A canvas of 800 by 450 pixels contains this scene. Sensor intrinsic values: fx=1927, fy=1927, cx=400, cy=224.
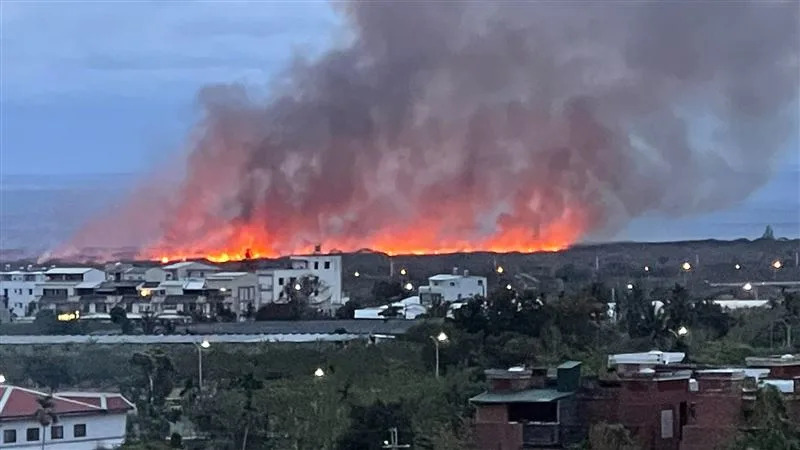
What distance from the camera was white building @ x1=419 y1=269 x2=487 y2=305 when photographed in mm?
46531

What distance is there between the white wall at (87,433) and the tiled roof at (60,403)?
0.09m

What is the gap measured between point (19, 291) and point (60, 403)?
27.5 metres

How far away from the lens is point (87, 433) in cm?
2331

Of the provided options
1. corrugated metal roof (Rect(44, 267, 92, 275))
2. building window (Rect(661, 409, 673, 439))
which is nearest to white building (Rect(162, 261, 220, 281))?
corrugated metal roof (Rect(44, 267, 92, 275))

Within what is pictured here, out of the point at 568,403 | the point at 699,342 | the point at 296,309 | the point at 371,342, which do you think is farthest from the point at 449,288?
the point at 568,403

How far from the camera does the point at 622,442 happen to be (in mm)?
17984

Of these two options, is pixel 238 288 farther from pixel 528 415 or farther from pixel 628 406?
pixel 628 406

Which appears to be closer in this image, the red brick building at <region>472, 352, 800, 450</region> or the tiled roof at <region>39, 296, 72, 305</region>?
the red brick building at <region>472, 352, 800, 450</region>

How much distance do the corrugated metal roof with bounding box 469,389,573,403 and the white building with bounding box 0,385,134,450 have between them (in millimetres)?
5939

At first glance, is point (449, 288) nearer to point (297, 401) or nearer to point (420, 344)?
point (420, 344)

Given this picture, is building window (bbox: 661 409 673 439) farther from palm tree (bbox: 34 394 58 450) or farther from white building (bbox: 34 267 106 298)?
white building (bbox: 34 267 106 298)

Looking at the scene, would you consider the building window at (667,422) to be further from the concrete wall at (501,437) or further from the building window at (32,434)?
the building window at (32,434)

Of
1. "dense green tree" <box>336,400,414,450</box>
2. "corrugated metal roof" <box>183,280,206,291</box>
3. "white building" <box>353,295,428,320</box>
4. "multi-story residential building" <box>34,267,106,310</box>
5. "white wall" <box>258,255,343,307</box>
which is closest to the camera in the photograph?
"dense green tree" <box>336,400,414,450</box>

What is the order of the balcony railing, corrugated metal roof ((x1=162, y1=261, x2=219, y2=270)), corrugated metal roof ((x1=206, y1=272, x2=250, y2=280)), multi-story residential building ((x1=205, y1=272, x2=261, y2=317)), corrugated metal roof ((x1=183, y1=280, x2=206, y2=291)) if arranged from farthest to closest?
corrugated metal roof ((x1=162, y1=261, x2=219, y2=270)), corrugated metal roof ((x1=206, y1=272, x2=250, y2=280)), multi-story residential building ((x1=205, y1=272, x2=261, y2=317)), corrugated metal roof ((x1=183, y1=280, x2=206, y2=291)), the balcony railing
